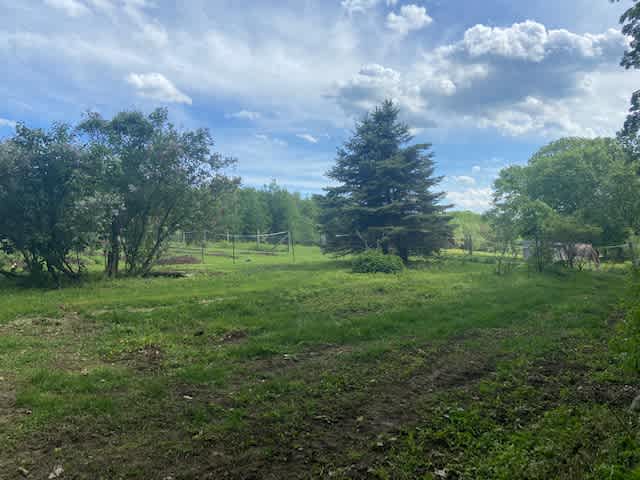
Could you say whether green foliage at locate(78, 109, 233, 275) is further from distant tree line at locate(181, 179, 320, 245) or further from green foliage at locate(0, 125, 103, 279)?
distant tree line at locate(181, 179, 320, 245)

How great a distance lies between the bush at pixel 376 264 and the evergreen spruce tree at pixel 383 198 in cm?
308

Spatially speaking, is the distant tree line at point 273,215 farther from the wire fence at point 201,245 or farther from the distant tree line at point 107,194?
the distant tree line at point 107,194

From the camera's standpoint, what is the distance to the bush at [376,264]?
1484 cm

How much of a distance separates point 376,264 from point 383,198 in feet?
19.3

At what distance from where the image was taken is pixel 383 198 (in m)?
19.9

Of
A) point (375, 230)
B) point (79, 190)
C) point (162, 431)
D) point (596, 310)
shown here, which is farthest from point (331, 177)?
point (162, 431)

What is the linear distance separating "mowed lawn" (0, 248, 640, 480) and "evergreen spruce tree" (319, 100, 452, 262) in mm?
10426

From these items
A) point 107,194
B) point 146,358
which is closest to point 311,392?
point 146,358

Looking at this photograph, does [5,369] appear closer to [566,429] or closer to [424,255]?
[566,429]

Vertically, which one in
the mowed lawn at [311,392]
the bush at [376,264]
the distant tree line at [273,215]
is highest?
the distant tree line at [273,215]

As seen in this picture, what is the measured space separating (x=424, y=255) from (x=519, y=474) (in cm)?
1747

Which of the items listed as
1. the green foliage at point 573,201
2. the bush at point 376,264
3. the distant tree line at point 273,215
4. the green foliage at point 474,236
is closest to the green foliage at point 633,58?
the green foliage at point 573,201

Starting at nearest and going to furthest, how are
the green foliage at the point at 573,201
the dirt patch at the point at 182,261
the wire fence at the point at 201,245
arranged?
the green foliage at the point at 573,201
the wire fence at the point at 201,245
the dirt patch at the point at 182,261

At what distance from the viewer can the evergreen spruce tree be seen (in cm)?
1900
